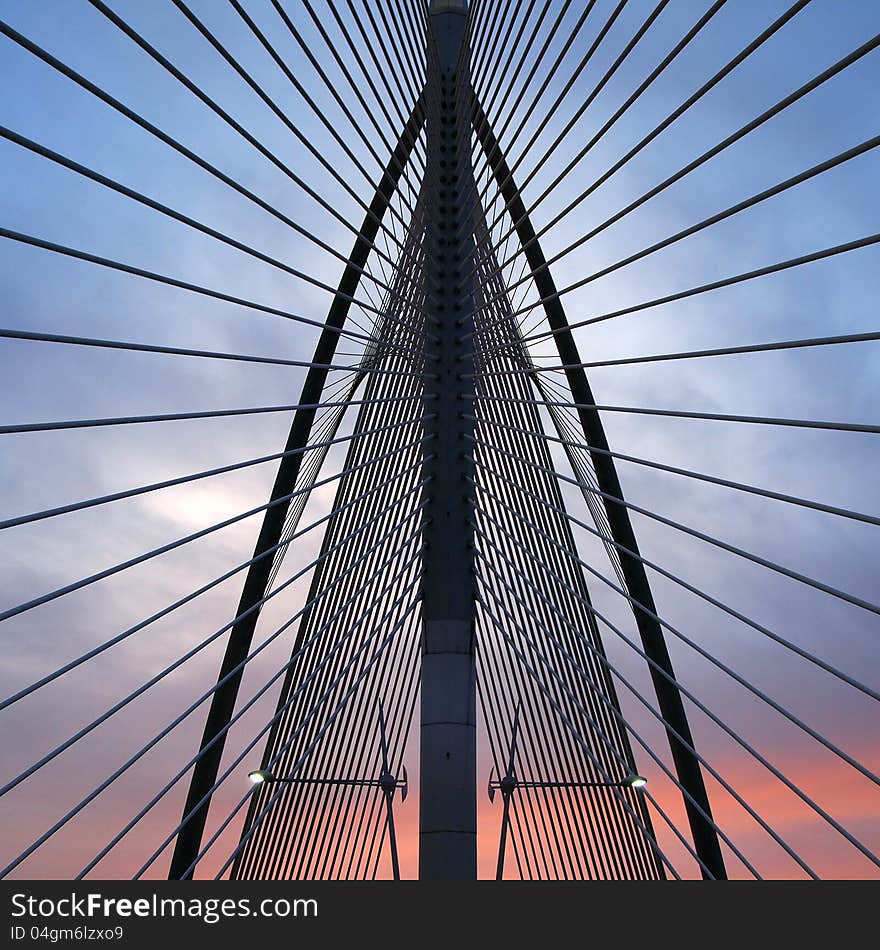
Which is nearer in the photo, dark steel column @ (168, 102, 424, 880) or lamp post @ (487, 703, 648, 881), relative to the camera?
lamp post @ (487, 703, 648, 881)

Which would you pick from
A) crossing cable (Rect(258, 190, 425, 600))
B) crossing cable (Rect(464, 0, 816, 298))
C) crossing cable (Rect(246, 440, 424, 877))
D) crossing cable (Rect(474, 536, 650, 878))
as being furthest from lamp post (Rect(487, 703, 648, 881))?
crossing cable (Rect(464, 0, 816, 298))

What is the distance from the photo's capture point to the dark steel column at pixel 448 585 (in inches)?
204

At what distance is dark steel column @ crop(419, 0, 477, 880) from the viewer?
5180mm

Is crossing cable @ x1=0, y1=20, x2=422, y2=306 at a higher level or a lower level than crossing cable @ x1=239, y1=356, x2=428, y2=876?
higher

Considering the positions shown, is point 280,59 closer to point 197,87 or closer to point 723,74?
point 197,87

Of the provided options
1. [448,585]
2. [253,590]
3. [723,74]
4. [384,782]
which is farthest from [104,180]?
[253,590]

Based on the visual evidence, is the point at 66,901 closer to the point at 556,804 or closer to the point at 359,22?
the point at 359,22

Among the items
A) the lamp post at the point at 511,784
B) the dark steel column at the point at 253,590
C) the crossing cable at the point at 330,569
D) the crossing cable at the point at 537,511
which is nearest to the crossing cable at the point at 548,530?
the crossing cable at the point at 537,511

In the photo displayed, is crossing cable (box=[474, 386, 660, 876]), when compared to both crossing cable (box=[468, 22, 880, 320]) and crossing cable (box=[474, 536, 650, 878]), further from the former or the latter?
crossing cable (box=[468, 22, 880, 320])

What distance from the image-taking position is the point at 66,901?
2.22 meters

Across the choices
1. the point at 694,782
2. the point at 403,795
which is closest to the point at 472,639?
the point at 403,795

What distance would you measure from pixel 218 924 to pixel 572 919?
31.1 inches

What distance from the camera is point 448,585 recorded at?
545cm

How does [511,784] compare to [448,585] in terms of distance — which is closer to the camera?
[448,585]
